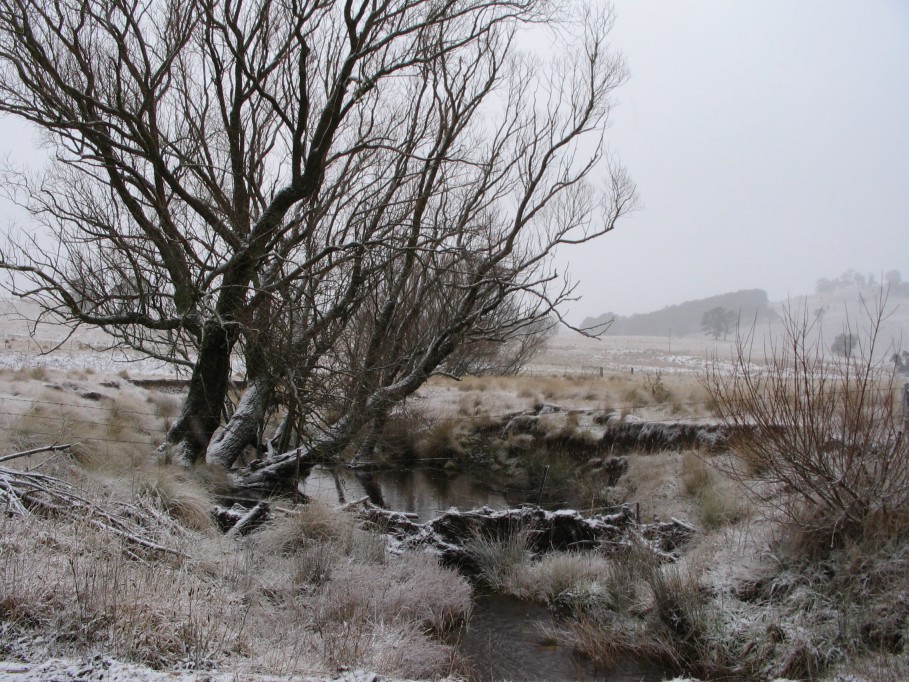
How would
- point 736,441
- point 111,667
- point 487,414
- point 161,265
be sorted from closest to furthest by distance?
point 111,667 < point 736,441 < point 161,265 < point 487,414

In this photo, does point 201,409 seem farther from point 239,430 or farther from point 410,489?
point 410,489

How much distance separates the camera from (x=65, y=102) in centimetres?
887

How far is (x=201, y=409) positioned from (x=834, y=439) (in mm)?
8681

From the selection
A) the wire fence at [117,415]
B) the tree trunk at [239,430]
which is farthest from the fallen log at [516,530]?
the tree trunk at [239,430]

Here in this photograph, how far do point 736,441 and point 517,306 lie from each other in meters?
9.64

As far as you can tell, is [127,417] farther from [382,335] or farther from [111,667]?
[111,667]

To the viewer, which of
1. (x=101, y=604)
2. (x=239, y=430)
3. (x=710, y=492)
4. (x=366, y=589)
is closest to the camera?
(x=101, y=604)

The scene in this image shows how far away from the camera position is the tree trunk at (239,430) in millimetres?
9992

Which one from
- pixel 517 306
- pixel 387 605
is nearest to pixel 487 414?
pixel 517 306

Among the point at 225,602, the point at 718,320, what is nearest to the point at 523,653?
the point at 225,602

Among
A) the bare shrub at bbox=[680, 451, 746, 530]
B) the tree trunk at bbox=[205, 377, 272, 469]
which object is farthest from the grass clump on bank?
the bare shrub at bbox=[680, 451, 746, 530]

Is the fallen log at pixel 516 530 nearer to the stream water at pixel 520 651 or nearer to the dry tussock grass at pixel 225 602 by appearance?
the stream water at pixel 520 651

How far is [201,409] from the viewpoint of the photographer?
984cm

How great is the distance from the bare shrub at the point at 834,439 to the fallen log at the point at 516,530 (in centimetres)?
228
